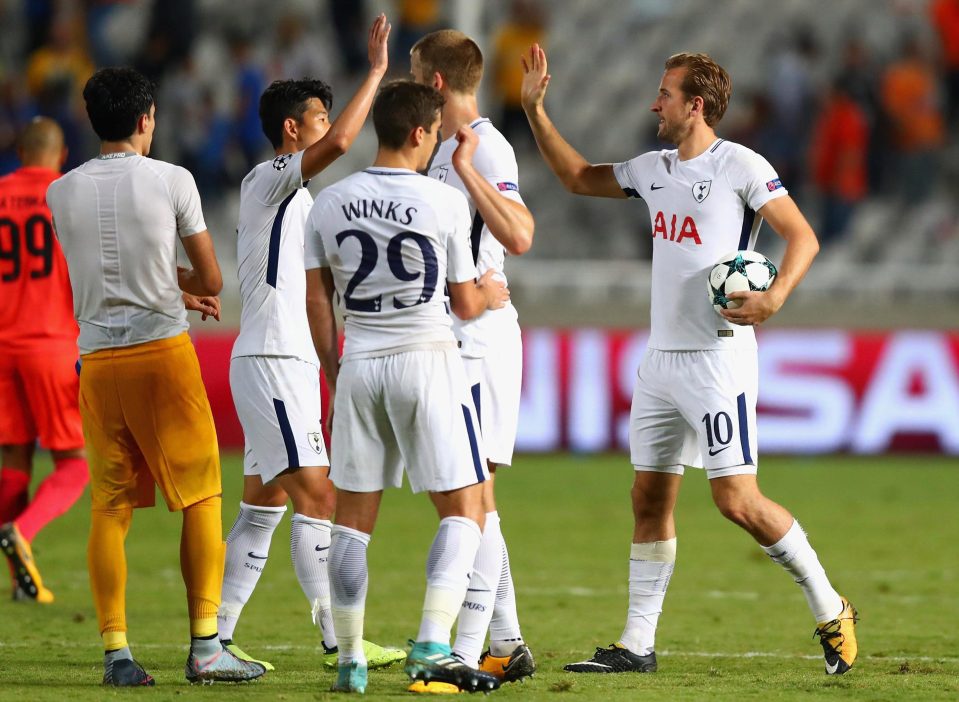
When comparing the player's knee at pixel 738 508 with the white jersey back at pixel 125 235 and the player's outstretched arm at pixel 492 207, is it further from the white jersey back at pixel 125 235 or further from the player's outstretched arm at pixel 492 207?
the white jersey back at pixel 125 235

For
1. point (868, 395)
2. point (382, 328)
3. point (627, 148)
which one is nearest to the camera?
point (382, 328)

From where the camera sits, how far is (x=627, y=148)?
1902 centimetres

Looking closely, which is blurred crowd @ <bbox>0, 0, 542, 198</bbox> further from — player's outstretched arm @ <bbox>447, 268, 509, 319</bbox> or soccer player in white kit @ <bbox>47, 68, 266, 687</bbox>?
player's outstretched arm @ <bbox>447, 268, 509, 319</bbox>

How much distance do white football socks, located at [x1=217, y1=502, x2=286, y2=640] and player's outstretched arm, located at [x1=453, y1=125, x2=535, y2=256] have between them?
5.55 ft

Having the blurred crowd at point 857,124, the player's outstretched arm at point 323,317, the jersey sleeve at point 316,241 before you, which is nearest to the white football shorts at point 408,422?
the player's outstretched arm at point 323,317

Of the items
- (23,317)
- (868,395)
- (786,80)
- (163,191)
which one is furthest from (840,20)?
(163,191)

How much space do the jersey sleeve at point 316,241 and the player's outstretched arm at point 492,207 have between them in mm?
552

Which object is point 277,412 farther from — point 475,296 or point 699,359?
point 699,359

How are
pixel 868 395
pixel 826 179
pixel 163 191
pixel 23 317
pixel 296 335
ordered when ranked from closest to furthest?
pixel 163 191
pixel 296 335
pixel 23 317
pixel 868 395
pixel 826 179

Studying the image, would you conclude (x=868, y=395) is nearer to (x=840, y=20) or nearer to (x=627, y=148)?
(x=627, y=148)

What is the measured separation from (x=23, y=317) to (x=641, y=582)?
3992mm

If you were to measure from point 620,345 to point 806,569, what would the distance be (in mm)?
8561

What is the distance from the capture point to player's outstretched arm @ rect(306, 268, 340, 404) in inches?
219

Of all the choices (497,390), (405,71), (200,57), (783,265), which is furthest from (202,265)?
(200,57)
